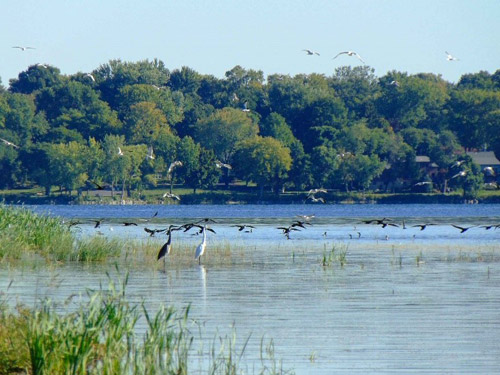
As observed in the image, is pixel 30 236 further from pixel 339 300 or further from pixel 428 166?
pixel 428 166

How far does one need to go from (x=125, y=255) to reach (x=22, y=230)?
3785mm

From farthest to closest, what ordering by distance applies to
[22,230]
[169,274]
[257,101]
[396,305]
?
[257,101], [22,230], [169,274], [396,305]

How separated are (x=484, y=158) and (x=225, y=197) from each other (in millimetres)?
40143

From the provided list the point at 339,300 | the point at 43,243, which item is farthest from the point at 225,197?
the point at 339,300

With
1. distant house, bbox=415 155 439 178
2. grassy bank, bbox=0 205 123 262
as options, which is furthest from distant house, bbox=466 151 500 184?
grassy bank, bbox=0 205 123 262

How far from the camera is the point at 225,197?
158375mm

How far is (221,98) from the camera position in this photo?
7638 inches

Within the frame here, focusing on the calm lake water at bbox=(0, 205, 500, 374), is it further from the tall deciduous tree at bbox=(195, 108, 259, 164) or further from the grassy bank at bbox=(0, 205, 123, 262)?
the tall deciduous tree at bbox=(195, 108, 259, 164)

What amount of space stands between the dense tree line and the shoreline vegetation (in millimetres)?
1487

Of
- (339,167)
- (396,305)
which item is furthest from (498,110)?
(396,305)

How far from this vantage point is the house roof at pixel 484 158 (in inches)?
6678

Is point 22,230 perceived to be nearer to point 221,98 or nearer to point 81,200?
point 81,200

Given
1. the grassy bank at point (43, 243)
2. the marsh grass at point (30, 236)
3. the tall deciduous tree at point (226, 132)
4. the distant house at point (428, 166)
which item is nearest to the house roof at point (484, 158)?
the distant house at point (428, 166)

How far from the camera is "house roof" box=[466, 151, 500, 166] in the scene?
170m
